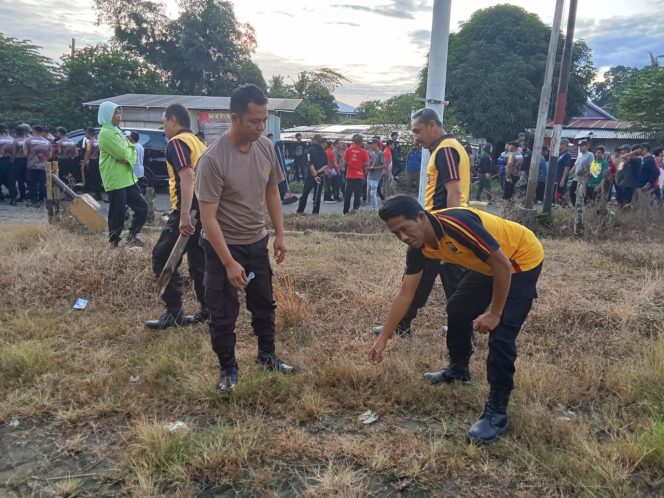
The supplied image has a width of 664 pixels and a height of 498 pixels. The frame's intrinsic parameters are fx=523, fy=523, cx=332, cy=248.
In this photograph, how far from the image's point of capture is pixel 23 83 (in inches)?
837

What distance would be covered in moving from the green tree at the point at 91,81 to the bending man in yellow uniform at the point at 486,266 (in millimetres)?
22836

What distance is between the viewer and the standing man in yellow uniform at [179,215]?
4.00 m

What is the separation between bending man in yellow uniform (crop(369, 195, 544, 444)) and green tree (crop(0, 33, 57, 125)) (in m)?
21.4

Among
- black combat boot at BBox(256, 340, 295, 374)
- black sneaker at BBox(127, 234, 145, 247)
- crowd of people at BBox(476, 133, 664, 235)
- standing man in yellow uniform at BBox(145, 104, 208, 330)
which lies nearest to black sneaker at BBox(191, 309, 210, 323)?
standing man in yellow uniform at BBox(145, 104, 208, 330)

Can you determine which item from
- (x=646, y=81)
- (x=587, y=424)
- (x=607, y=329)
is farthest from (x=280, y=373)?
(x=646, y=81)

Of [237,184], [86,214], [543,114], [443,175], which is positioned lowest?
[86,214]

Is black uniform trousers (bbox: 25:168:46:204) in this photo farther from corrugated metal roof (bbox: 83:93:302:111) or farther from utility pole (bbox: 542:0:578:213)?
utility pole (bbox: 542:0:578:213)

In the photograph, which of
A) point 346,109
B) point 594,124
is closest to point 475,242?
point 594,124

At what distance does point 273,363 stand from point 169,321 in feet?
4.22

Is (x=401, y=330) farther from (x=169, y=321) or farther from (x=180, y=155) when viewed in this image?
(x=180, y=155)

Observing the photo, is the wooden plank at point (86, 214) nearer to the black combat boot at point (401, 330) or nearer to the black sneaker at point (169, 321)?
the black sneaker at point (169, 321)

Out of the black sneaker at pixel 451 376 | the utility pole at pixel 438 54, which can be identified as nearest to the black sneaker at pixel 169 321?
the black sneaker at pixel 451 376

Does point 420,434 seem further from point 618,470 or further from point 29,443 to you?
point 29,443

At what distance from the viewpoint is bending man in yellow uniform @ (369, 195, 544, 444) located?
7.95ft
